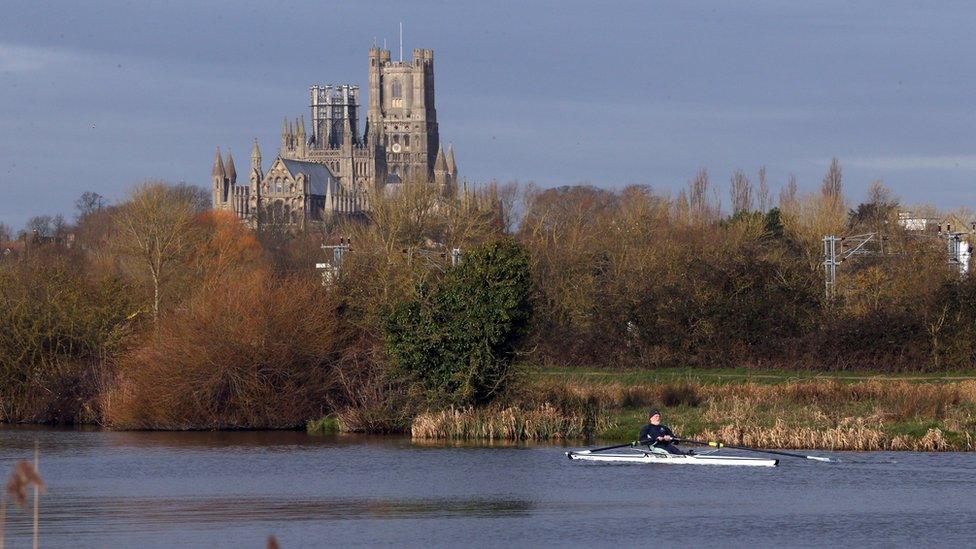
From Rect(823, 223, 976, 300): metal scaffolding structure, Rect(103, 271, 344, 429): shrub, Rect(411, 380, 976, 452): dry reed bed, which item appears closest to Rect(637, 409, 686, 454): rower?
Rect(411, 380, 976, 452): dry reed bed

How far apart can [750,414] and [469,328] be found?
7791mm

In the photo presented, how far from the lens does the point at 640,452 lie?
117 feet

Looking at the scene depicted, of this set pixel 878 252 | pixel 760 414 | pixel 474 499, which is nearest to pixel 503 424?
pixel 760 414

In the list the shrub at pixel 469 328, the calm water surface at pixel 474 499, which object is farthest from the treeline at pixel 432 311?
the calm water surface at pixel 474 499

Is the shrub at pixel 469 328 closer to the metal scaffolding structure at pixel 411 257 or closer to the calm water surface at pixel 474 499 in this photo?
the calm water surface at pixel 474 499

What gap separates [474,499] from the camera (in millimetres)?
30734

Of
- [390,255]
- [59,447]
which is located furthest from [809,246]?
[59,447]

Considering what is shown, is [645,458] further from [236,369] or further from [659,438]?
[236,369]

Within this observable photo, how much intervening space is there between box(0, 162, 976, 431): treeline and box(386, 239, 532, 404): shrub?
0.17 feet

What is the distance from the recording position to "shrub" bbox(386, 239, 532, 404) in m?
42.5

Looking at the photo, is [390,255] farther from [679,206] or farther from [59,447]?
[679,206]

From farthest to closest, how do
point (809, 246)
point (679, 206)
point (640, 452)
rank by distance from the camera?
point (679, 206), point (809, 246), point (640, 452)

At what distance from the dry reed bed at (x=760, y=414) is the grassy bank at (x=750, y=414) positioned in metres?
0.03

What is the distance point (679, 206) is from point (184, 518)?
72024 mm
